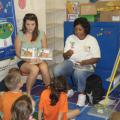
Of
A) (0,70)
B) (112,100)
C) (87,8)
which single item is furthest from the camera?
(87,8)

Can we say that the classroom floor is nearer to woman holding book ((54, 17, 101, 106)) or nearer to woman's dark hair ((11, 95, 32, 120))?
woman holding book ((54, 17, 101, 106))

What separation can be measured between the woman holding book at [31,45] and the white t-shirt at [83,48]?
37cm

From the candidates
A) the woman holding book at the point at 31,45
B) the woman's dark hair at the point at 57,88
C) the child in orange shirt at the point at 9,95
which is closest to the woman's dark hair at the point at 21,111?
the child in orange shirt at the point at 9,95

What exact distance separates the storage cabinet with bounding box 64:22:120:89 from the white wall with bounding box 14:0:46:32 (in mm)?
789

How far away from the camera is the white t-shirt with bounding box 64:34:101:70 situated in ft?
11.7

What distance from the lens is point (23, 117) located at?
178 centimetres

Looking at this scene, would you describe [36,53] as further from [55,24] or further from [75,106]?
[55,24]

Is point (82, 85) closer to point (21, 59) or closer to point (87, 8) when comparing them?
point (21, 59)

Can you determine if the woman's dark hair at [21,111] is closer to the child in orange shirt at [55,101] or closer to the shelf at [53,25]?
the child in orange shirt at [55,101]

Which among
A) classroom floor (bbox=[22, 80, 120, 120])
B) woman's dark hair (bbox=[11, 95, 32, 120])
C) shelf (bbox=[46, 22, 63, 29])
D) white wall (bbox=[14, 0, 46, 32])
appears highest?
white wall (bbox=[14, 0, 46, 32])

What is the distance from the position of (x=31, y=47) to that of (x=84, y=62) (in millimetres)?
714

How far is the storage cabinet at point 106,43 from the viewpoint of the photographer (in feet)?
12.5

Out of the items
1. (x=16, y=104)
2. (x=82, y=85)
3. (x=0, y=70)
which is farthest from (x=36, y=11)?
(x=16, y=104)

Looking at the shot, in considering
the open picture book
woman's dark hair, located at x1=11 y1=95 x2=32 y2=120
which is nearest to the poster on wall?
the open picture book
